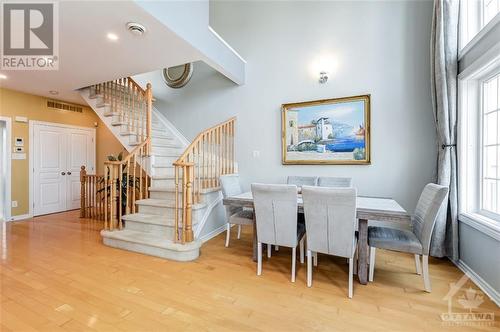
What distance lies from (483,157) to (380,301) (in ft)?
5.89

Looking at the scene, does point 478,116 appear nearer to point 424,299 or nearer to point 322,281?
point 424,299

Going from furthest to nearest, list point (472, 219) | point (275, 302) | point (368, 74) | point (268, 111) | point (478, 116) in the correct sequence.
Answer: point (268, 111), point (368, 74), point (478, 116), point (472, 219), point (275, 302)

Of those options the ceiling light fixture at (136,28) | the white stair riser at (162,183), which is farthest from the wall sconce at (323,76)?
the white stair riser at (162,183)

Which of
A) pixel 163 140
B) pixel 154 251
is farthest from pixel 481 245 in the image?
pixel 163 140

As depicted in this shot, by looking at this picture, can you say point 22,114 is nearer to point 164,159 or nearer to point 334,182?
point 164,159

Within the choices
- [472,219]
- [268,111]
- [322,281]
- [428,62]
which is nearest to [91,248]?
[322,281]

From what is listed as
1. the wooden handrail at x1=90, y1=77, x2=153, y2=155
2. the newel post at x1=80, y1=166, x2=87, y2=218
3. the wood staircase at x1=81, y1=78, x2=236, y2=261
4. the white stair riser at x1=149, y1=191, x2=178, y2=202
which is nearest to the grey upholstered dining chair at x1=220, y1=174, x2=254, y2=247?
the wood staircase at x1=81, y1=78, x2=236, y2=261

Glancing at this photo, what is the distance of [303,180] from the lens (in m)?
3.48

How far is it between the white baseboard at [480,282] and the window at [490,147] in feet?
1.95

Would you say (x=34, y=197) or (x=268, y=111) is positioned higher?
(x=268, y=111)

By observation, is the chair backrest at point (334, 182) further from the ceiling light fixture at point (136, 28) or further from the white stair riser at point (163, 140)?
the white stair riser at point (163, 140)

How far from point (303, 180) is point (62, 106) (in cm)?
552

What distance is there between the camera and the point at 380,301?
1.87 metres

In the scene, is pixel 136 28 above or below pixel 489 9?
below
